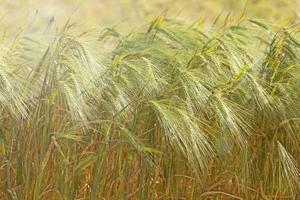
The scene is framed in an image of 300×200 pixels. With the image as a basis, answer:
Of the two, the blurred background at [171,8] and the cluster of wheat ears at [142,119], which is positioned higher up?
the blurred background at [171,8]

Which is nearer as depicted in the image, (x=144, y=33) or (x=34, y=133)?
(x=34, y=133)

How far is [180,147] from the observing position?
1672mm

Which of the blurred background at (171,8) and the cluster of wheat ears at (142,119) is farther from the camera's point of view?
the blurred background at (171,8)

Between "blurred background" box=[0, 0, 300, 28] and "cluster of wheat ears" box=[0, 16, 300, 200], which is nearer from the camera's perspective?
"cluster of wheat ears" box=[0, 16, 300, 200]

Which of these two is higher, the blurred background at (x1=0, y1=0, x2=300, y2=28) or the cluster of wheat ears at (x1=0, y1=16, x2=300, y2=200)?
the blurred background at (x1=0, y1=0, x2=300, y2=28)

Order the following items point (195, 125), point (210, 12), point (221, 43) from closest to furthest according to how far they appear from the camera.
Answer: point (195, 125) → point (221, 43) → point (210, 12)

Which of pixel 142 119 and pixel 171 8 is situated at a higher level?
pixel 171 8

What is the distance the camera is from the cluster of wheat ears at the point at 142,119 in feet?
5.54

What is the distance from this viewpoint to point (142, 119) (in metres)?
1.74

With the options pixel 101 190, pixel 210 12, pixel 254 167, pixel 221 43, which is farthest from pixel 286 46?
pixel 210 12

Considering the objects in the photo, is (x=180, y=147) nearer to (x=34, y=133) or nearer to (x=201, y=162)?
(x=201, y=162)

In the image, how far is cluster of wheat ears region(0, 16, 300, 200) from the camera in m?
1.69

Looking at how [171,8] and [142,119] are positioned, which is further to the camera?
[171,8]

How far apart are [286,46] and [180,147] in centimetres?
48
